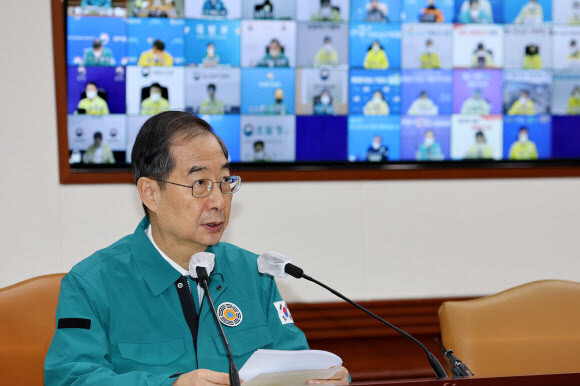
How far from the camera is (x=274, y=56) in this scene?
2770 mm

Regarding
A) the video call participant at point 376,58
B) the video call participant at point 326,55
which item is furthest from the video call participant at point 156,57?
the video call participant at point 376,58

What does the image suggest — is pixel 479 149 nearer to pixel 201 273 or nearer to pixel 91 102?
pixel 91 102

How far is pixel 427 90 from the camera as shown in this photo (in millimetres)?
2891

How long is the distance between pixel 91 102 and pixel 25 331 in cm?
110

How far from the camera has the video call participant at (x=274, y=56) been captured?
9.06ft

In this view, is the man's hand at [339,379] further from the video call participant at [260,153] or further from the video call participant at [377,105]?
the video call participant at [377,105]

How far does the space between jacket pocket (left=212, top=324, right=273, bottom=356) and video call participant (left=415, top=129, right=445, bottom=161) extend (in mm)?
1417

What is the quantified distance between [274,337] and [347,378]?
32 centimetres

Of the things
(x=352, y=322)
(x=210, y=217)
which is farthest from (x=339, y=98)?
(x=210, y=217)

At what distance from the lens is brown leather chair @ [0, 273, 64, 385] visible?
181cm

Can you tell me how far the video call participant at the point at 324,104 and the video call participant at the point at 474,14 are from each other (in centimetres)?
69

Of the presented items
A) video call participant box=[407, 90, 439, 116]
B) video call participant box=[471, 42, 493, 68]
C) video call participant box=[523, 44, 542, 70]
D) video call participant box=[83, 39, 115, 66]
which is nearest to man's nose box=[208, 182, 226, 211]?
video call participant box=[83, 39, 115, 66]

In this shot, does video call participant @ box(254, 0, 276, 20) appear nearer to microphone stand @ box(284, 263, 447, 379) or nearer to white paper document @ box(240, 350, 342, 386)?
microphone stand @ box(284, 263, 447, 379)

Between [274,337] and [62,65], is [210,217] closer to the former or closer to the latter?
[274,337]
